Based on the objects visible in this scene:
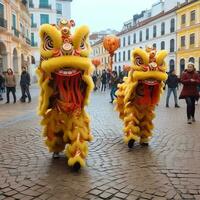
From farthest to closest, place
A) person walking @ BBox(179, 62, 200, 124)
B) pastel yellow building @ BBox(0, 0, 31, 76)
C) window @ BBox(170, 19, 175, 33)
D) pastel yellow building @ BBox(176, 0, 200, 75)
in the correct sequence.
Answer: window @ BBox(170, 19, 175, 33)
pastel yellow building @ BBox(176, 0, 200, 75)
pastel yellow building @ BBox(0, 0, 31, 76)
person walking @ BBox(179, 62, 200, 124)

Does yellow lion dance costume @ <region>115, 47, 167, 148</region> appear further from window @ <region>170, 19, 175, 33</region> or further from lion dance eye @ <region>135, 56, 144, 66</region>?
window @ <region>170, 19, 175, 33</region>

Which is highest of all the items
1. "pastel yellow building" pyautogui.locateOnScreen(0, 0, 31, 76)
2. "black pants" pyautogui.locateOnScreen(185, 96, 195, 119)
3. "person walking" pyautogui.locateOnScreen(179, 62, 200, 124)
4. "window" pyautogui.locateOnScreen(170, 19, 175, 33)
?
"window" pyautogui.locateOnScreen(170, 19, 175, 33)

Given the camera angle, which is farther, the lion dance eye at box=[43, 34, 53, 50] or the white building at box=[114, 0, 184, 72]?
the white building at box=[114, 0, 184, 72]

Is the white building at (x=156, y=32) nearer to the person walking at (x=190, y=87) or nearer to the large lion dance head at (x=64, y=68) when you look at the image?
the person walking at (x=190, y=87)

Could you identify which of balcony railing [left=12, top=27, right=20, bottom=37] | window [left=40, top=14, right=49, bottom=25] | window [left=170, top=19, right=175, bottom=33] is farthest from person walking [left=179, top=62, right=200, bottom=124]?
window [left=40, top=14, right=49, bottom=25]

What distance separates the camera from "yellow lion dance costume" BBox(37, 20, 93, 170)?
5.24 meters

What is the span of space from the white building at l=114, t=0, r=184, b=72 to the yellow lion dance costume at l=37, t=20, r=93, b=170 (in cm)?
4919

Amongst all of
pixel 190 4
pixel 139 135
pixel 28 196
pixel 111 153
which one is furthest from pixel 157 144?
pixel 190 4

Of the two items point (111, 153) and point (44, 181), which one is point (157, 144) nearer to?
point (111, 153)

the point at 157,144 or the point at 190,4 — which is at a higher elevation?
the point at 190,4

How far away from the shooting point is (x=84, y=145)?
546cm

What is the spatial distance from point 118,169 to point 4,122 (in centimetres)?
574

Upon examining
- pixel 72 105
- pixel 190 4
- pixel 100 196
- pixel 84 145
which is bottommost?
pixel 100 196

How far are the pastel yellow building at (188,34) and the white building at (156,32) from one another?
1.39 metres
